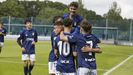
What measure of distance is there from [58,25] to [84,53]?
125 cm

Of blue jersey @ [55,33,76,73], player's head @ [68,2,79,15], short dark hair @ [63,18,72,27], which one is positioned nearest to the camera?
short dark hair @ [63,18,72,27]

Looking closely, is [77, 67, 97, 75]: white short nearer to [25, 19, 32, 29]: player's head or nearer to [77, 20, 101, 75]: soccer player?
[77, 20, 101, 75]: soccer player

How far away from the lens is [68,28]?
10.2 m

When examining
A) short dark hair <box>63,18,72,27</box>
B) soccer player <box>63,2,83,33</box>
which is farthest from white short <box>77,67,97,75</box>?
soccer player <box>63,2,83,33</box>

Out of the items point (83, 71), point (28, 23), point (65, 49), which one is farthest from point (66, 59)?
point (28, 23)

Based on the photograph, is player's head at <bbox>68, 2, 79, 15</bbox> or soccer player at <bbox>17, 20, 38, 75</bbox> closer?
player's head at <bbox>68, 2, 79, 15</bbox>

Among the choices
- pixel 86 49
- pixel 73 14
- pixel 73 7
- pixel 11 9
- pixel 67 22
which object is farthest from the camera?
pixel 11 9

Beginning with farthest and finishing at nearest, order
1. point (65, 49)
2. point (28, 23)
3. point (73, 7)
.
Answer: point (28, 23) < point (73, 7) < point (65, 49)

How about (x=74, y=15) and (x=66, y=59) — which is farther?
(x=74, y=15)

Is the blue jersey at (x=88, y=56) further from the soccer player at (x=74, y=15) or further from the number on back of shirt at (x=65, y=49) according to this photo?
the soccer player at (x=74, y=15)

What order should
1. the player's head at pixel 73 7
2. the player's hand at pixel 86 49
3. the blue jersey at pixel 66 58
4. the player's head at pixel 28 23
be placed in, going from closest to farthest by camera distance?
the player's hand at pixel 86 49 < the blue jersey at pixel 66 58 < the player's head at pixel 73 7 < the player's head at pixel 28 23

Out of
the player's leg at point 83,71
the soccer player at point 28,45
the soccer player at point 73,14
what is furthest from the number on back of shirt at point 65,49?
the soccer player at point 28,45

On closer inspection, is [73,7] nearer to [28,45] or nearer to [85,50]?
[85,50]

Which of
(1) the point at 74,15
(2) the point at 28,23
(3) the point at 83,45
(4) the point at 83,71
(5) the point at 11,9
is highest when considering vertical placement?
(5) the point at 11,9
